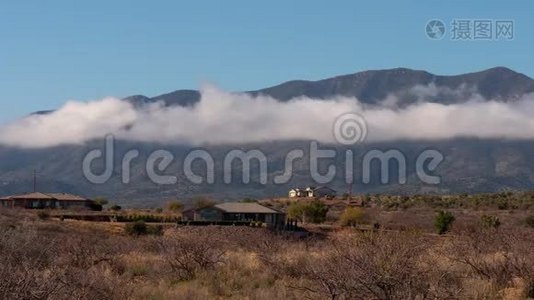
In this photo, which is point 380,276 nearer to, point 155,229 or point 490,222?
point 490,222

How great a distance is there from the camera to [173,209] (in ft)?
388

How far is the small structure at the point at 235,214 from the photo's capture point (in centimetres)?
9106

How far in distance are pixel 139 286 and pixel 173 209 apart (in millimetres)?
98077

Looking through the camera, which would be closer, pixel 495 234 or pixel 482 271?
pixel 482 271

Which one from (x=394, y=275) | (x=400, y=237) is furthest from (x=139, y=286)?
(x=394, y=275)

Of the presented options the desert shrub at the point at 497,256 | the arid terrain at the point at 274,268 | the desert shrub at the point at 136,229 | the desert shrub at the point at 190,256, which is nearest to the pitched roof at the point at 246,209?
the desert shrub at the point at 136,229

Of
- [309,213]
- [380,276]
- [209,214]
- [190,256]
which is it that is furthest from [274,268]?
[209,214]

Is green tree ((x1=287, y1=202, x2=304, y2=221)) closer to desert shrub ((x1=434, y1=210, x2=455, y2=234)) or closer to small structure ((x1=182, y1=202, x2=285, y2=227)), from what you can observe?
small structure ((x1=182, y1=202, x2=285, y2=227))

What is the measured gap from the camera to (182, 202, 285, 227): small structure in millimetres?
91056

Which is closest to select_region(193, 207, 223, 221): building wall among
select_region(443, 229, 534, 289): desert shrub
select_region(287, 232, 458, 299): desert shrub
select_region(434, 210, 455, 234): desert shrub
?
select_region(434, 210, 455, 234): desert shrub

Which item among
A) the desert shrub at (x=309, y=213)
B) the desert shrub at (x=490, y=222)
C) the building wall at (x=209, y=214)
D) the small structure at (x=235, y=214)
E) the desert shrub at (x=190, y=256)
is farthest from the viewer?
the desert shrub at (x=309, y=213)

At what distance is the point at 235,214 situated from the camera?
94.6 meters

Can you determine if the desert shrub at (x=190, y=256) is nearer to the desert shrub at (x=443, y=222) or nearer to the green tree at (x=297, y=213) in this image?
the desert shrub at (x=443, y=222)

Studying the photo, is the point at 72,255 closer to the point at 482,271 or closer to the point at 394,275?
the point at 482,271
